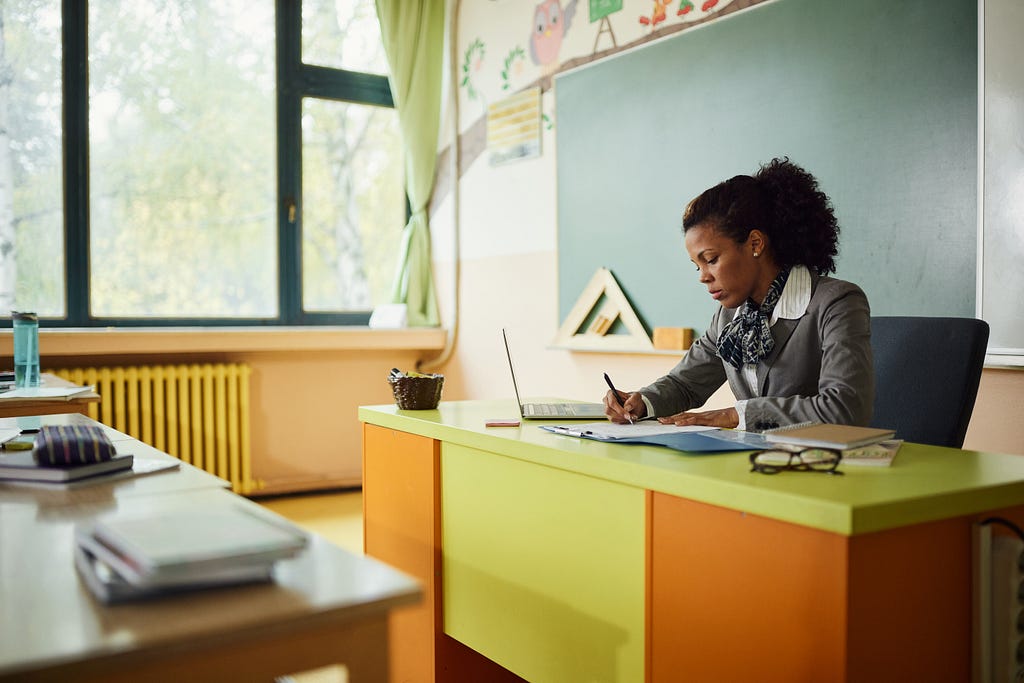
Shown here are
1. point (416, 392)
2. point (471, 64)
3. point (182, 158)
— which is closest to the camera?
point (416, 392)

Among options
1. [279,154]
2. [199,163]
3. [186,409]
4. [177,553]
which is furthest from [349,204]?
[177,553]

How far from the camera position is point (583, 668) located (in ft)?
5.04

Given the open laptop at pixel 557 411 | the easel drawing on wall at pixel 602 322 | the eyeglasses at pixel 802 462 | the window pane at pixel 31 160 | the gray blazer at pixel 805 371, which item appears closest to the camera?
the eyeglasses at pixel 802 462

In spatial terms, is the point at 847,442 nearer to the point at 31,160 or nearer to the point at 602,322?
the point at 602,322

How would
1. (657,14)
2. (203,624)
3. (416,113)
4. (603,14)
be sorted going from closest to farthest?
(203,624) < (657,14) < (603,14) < (416,113)

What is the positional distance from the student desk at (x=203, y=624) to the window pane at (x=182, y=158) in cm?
346

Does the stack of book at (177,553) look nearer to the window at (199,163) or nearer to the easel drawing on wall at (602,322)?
the easel drawing on wall at (602,322)

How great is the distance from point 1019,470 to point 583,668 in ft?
2.49

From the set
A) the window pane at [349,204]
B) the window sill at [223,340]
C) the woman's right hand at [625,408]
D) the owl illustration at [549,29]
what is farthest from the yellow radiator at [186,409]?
the woman's right hand at [625,408]

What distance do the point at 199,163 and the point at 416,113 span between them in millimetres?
1106

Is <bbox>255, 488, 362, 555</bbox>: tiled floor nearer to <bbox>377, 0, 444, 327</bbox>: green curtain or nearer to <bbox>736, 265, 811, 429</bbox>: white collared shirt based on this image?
<bbox>377, 0, 444, 327</bbox>: green curtain

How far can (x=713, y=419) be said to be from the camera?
1.81 m

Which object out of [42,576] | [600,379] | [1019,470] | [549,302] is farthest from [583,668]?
[549,302]

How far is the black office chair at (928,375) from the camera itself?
1788 mm
